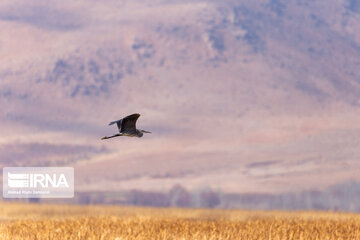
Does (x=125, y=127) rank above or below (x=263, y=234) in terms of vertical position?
above

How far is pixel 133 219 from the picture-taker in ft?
132

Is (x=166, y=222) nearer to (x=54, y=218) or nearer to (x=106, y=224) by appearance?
(x=106, y=224)

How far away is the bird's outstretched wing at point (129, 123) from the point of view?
77.3ft

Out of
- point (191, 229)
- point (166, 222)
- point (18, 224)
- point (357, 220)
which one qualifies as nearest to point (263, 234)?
point (191, 229)

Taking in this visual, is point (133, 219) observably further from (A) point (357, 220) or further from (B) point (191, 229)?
(A) point (357, 220)

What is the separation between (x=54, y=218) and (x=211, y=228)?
8724 millimetres

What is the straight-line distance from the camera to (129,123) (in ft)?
78.1

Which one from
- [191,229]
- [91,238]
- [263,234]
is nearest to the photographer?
[91,238]

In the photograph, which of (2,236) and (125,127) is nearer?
(125,127)

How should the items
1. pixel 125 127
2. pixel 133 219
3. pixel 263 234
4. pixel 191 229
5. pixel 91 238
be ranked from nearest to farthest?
pixel 125 127
pixel 91 238
pixel 263 234
pixel 191 229
pixel 133 219

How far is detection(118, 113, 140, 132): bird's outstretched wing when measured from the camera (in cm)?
2356

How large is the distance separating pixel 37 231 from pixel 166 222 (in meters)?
7.46

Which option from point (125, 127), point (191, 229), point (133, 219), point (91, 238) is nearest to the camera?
point (125, 127)

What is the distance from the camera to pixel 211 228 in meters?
38.6
